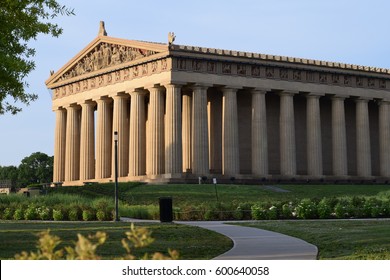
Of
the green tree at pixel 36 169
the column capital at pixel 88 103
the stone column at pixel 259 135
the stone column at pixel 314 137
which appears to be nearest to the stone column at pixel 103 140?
the column capital at pixel 88 103

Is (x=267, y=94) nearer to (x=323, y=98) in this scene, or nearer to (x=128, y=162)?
(x=323, y=98)

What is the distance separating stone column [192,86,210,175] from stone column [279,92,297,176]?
1149 centimetres

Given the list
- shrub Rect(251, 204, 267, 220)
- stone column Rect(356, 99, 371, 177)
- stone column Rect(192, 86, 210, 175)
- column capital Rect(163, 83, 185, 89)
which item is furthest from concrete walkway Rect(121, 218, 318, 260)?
stone column Rect(356, 99, 371, 177)

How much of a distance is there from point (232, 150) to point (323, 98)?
19.2 metres

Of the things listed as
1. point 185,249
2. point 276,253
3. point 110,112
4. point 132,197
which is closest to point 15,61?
point 185,249

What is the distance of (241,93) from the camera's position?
88.0 meters

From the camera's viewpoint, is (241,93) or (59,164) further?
(59,164)

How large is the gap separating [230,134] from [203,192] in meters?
19.6

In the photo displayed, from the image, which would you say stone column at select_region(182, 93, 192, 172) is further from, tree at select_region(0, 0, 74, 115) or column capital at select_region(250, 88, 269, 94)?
tree at select_region(0, 0, 74, 115)

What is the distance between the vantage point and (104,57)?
3477 inches

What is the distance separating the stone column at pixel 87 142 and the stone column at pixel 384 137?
1519 inches

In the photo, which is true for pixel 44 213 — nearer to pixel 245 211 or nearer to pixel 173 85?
pixel 245 211

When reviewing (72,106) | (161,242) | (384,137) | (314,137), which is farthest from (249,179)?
(161,242)

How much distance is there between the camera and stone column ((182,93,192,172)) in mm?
84438
